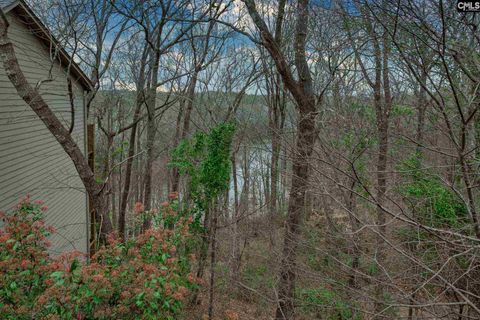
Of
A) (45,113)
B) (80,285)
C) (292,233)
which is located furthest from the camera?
(292,233)

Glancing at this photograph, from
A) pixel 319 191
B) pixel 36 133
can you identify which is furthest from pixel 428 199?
pixel 36 133

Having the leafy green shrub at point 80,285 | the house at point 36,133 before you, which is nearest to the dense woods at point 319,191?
the leafy green shrub at point 80,285

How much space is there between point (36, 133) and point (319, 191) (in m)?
6.58

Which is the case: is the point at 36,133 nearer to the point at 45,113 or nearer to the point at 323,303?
the point at 45,113

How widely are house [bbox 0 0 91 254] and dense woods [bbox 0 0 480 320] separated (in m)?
0.75

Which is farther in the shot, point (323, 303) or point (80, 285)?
point (323, 303)

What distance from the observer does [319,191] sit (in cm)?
438

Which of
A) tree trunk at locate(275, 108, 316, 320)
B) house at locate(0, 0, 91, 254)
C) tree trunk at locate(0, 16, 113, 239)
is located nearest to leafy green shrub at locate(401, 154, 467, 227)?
tree trunk at locate(275, 108, 316, 320)

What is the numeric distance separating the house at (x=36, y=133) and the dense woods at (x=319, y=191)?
0.75m

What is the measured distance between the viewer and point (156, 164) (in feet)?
67.6

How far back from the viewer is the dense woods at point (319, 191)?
3020 millimetres

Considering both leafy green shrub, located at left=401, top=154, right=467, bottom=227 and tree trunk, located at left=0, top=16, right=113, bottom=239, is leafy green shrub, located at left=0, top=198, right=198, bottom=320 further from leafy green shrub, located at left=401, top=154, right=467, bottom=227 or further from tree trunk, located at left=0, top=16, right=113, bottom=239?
leafy green shrub, located at left=401, top=154, right=467, bottom=227

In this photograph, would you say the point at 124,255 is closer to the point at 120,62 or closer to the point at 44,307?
the point at 44,307

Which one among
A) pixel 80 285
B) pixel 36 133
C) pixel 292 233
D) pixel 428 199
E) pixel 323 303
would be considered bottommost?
pixel 323 303
